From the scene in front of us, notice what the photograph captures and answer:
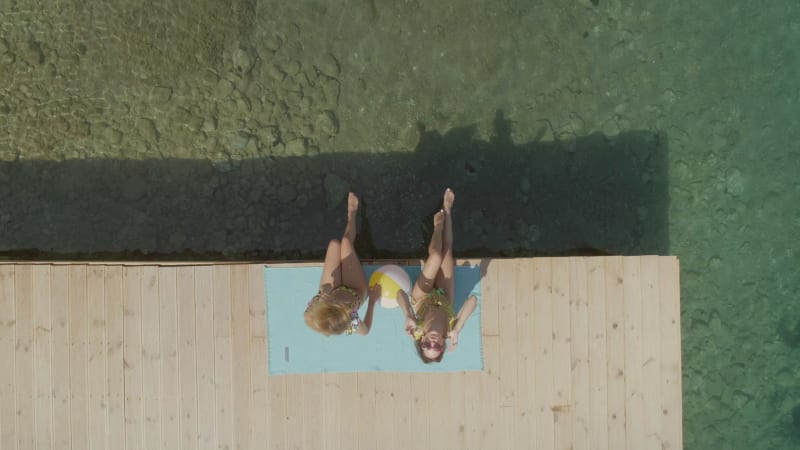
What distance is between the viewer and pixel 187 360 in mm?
4184

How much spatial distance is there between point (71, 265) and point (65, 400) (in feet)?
3.55

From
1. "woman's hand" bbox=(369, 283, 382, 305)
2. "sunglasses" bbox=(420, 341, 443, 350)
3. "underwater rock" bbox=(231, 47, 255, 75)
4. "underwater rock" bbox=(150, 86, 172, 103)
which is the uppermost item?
"underwater rock" bbox=(231, 47, 255, 75)

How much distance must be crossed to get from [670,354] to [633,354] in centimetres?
29

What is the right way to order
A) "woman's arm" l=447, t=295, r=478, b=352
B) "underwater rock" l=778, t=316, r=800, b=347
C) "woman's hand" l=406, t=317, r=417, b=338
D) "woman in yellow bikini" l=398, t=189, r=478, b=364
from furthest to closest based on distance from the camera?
"underwater rock" l=778, t=316, r=800, b=347
"woman's arm" l=447, t=295, r=478, b=352
"woman's hand" l=406, t=317, r=417, b=338
"woman in yellow bikini" l=398, t=189, r=478, b=364

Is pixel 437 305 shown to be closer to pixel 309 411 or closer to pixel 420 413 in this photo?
pixel 420 413

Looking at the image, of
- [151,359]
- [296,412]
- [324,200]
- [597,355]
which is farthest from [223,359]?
[597,355]

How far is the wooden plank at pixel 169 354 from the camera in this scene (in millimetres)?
4152

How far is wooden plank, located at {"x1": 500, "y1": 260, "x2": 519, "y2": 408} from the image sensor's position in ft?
13.6

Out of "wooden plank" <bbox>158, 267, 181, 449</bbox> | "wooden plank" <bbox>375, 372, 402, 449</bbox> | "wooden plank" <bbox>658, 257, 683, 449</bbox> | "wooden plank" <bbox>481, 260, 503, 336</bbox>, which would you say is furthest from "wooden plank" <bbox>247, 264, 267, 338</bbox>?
"wooden plank" <bbox>658, 257, 683, 449</bbox>

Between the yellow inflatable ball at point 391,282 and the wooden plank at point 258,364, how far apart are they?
0.97 m

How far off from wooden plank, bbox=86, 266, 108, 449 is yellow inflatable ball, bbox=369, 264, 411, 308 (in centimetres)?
225

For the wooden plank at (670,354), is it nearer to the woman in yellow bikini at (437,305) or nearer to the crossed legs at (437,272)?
the woman in yellow bikini at (437,305)

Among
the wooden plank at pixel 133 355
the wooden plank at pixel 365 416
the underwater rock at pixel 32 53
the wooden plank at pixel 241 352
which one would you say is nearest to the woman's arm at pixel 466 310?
the wooden plank at pixel 365 416

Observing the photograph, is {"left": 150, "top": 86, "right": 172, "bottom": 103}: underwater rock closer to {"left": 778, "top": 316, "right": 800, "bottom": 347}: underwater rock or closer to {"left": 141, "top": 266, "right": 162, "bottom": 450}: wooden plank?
{"left": 141, "top": 266, "right": 162, "bottom": 450}: wooden plank
